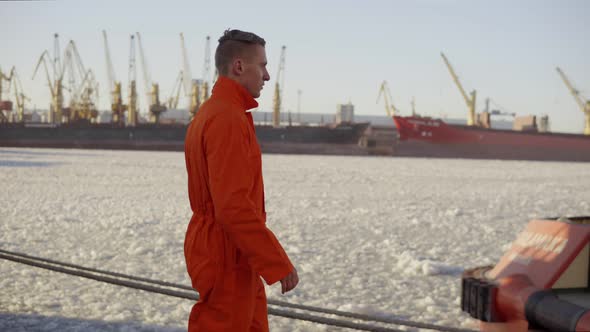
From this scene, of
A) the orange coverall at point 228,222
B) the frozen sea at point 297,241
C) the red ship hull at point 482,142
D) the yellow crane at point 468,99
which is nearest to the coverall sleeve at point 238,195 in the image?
the orange coverall at point 228,222

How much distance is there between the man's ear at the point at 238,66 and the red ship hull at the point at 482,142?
1636 inches

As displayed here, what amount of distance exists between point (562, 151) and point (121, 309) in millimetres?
44812

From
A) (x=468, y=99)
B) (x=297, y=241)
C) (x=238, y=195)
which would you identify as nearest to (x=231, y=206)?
(x=238, y=195)

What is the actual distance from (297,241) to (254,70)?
5.42m

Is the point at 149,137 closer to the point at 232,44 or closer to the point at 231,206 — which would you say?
the point at 232,44

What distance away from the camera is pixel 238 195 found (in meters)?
1.97

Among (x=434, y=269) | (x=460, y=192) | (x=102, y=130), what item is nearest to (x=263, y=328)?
(x=434, y=269)

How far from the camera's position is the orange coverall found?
1972 mm

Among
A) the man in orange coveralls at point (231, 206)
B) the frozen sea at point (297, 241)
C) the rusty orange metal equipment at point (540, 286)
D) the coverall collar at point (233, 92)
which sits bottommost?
the frozen sea at point (297, 241)

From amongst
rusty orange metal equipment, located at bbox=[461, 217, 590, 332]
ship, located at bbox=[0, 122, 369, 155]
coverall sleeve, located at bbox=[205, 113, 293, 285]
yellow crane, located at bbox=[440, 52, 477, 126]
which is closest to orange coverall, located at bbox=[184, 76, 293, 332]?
→ coverall sleeve, located at bbox=[205, 113, 293, 285]

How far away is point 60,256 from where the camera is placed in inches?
246

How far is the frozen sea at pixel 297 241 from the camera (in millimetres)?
4539

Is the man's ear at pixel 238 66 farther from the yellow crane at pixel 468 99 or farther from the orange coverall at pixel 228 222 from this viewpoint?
the yellow crane at pixel 468 99

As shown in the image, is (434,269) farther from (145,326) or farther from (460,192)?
(460,192)
